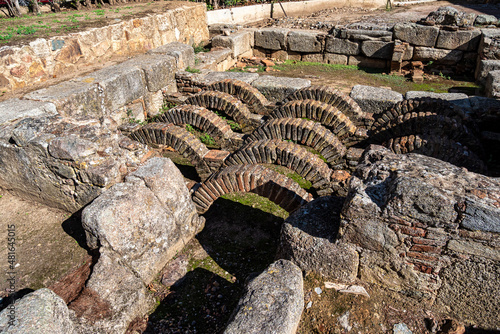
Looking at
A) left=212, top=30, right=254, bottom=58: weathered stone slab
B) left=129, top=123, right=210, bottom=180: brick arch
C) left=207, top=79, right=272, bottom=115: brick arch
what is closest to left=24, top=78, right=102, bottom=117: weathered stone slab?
left=129, top=123, right=210, bottom=180: brick arch

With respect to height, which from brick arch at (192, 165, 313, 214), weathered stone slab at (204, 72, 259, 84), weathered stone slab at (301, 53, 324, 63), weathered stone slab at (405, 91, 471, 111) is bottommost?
brick arch at (192, 165, 313, 214)

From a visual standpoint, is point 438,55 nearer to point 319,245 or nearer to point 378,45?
point 378,45

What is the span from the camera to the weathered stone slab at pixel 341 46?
9727mm

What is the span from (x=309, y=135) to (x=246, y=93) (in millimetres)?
1987

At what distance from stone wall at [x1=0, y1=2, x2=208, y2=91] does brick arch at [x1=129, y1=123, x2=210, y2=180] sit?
2120mm

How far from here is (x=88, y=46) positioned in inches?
245

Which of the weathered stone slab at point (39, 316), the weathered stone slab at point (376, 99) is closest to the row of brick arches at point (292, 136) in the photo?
the weathered stone slab at point (376, 99)

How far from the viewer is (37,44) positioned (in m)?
5.31

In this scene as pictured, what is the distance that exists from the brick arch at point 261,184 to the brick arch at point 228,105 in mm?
2439

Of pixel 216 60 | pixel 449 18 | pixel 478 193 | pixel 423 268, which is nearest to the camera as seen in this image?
pixel 478 193

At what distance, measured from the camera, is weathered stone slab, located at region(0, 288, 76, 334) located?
84.2 inches

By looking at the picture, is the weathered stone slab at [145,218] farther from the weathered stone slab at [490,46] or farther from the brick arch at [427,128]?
the weathered stone slab at [490,46]

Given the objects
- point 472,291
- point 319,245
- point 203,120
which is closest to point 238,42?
point 203,120

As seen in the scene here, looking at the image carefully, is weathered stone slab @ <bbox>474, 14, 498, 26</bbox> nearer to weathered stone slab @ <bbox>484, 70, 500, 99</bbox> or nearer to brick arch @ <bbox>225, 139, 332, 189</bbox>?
weathered stone slab @ <bbox>484, 70, 500, 99</bbox>
